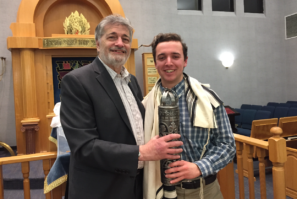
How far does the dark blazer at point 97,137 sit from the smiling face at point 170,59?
0.30 m

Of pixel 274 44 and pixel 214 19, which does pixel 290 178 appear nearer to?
pixel 214 19

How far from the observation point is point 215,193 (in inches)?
53.5

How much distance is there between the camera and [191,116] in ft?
4.22

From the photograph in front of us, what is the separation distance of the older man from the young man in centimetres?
12

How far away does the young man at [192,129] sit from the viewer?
124cm

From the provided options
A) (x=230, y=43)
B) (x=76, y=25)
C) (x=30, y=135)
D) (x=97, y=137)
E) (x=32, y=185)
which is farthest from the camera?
(x=230, y=43)

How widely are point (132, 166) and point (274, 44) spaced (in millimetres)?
9169

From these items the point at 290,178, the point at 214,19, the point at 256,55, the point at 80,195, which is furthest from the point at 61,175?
the point at 256,55

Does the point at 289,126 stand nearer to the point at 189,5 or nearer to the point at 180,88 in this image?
the point at 180,88

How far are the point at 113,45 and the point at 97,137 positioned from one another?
553 millimetres

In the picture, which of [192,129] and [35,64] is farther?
[35,64]

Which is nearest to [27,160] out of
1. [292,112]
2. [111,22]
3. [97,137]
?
[97,137]

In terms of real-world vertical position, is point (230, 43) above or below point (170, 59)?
above

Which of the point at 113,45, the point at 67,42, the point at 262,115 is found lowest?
the point at 262,115
